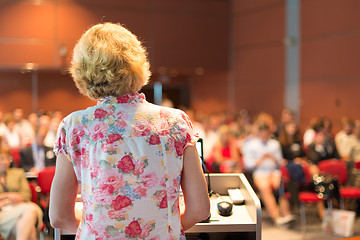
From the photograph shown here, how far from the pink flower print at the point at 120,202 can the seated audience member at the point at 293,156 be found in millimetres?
4440

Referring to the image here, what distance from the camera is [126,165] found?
152cm

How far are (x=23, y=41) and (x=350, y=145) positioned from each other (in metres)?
7.11


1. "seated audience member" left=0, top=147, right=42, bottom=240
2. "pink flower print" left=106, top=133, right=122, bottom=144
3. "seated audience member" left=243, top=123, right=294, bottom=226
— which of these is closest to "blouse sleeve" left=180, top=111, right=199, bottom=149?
"pink flower print" left=106, top=133, right=122, bottom=144

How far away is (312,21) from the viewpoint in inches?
374

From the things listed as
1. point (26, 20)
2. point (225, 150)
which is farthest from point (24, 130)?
point (225, 150)

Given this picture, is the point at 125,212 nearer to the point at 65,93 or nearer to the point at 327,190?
the point at 327,190

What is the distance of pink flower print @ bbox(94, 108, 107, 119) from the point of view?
5.13ft

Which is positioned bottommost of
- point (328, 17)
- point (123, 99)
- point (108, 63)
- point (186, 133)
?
point (186, 133)

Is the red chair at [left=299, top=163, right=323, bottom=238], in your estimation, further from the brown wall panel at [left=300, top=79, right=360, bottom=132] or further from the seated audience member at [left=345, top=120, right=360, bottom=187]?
the brown wall panel at [left=300, top=79, right=360, bottom=132]

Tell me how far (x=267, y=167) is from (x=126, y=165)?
4.67m

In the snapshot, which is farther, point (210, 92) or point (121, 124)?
point (210, 92)

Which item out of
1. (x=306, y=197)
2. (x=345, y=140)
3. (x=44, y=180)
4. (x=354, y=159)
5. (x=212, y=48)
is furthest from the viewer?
(x=212, y=48)

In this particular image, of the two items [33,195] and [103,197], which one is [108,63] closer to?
[103,197]

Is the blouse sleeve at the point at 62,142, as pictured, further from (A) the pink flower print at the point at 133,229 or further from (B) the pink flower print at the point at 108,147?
(A) the pink flower print at the point at 133,229
